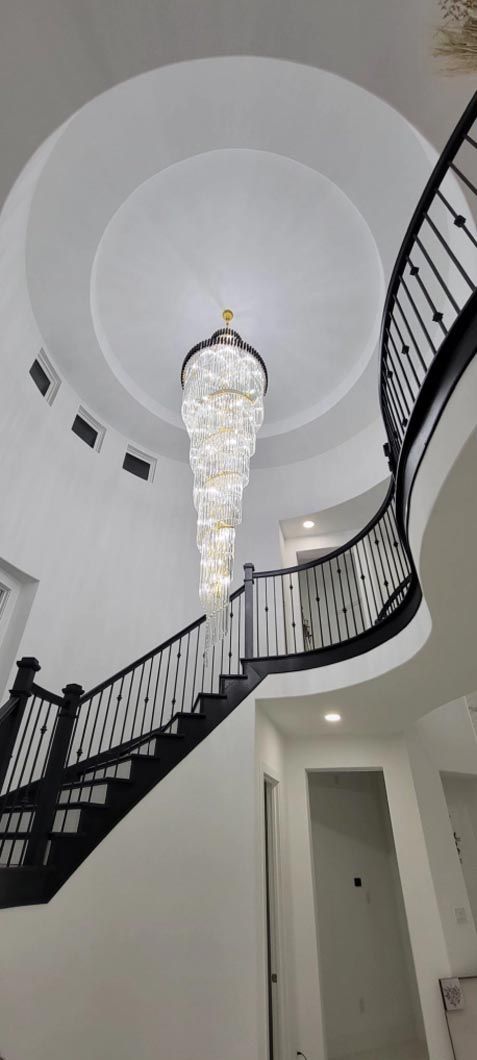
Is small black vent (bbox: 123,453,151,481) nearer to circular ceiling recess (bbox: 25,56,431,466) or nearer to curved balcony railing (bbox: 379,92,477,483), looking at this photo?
circular ceiling recess (bbox: 25,56,431,466)

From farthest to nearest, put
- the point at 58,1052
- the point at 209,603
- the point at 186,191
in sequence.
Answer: the point at 186,191 → the point at 209,603 → the point at 58,1052

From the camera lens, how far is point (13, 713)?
2.99 metres

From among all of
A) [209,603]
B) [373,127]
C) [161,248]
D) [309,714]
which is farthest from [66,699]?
[373,127]

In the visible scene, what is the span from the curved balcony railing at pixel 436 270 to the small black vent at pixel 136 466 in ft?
13.3

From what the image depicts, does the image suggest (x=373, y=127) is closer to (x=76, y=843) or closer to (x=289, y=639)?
(x=289, y=639)

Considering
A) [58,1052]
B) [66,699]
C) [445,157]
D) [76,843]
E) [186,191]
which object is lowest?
[58,1052]

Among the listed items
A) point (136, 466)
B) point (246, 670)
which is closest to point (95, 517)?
point (136, 466)

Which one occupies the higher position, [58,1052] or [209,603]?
[209,603]

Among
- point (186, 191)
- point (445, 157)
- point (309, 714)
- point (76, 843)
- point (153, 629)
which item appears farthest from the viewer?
point (153, 629)

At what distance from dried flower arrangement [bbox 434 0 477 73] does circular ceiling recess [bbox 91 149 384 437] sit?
7.74 feet

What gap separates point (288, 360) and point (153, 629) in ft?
14.0

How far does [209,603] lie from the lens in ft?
13.5

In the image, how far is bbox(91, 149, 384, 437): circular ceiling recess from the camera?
5.08m

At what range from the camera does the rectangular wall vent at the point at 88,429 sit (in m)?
6.46
